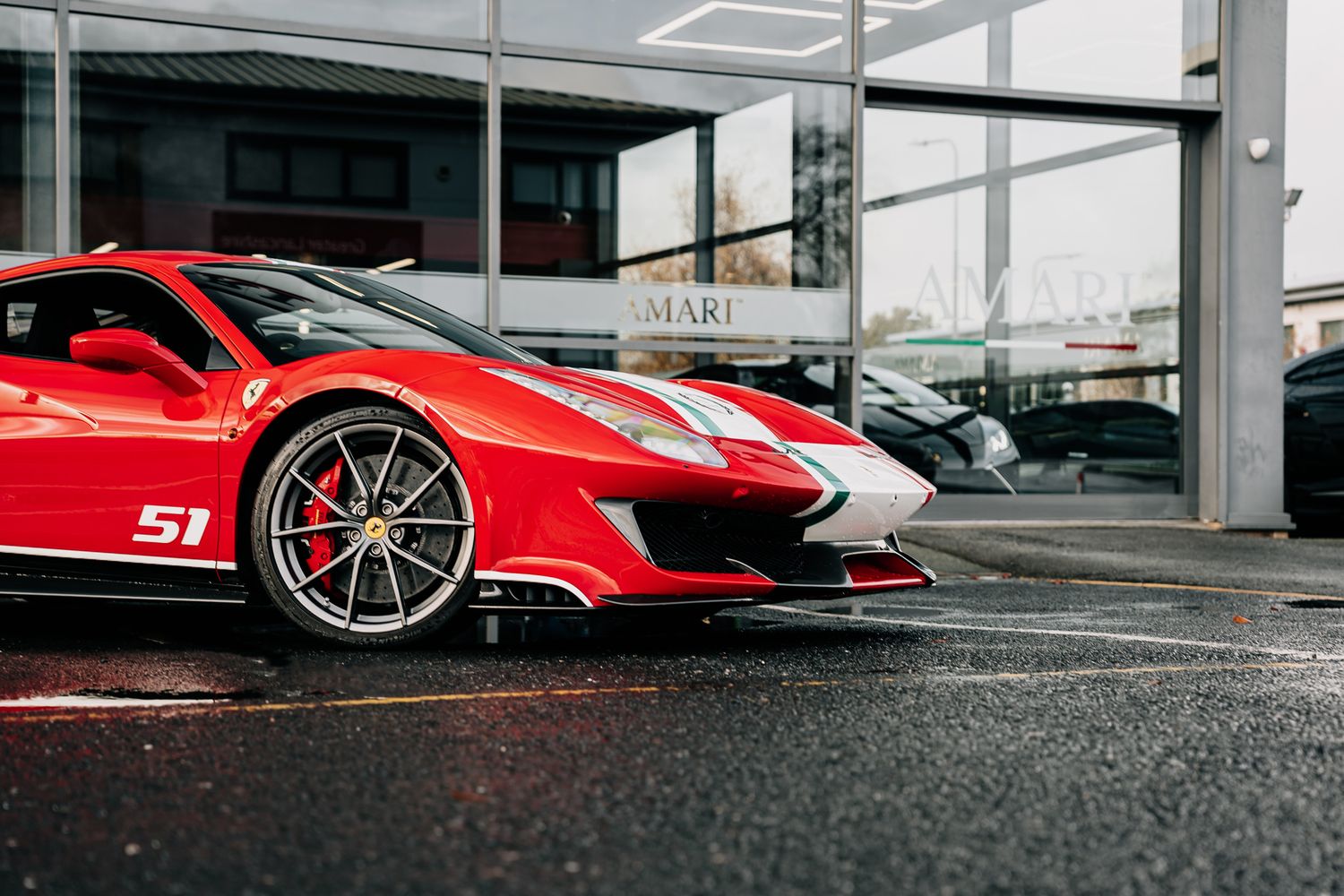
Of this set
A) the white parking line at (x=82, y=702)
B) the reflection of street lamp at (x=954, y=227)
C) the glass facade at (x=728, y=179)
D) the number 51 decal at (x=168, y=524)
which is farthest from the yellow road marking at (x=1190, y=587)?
the white parking line at (x=82, y=702)

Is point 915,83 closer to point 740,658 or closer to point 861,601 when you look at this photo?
point 861,601

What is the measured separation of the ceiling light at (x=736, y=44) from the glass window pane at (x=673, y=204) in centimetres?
21

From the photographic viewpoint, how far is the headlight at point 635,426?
3.86 m

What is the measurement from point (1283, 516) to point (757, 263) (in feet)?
14.0

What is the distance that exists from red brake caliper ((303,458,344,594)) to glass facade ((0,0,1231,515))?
5.12m

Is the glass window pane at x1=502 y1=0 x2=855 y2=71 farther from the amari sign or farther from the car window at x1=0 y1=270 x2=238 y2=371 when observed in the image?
the car window at x1=0 y1=270 x2=238 y2=371

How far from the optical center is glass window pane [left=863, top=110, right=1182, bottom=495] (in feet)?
33.2

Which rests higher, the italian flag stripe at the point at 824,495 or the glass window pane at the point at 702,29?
the glass window pane at the point at 702,29

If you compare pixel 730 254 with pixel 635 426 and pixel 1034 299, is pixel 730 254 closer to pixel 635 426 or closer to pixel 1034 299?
pixel 1034 299

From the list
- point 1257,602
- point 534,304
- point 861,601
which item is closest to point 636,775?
point 861,601

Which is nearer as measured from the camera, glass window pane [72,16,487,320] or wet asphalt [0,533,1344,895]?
wet asphalt [0,533,1344,895]

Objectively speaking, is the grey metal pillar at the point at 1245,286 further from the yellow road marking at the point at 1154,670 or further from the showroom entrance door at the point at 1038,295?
the yellow road marking at the point at 1154,670

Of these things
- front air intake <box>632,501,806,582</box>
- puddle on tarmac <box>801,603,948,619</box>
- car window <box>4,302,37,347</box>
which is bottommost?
puddle on tarmac <box>801,603,948,619</box>

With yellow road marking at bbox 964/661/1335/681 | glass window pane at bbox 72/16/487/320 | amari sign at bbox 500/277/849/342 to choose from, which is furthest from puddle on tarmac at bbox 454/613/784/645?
glass window pane at bbox 72/16/487/320
